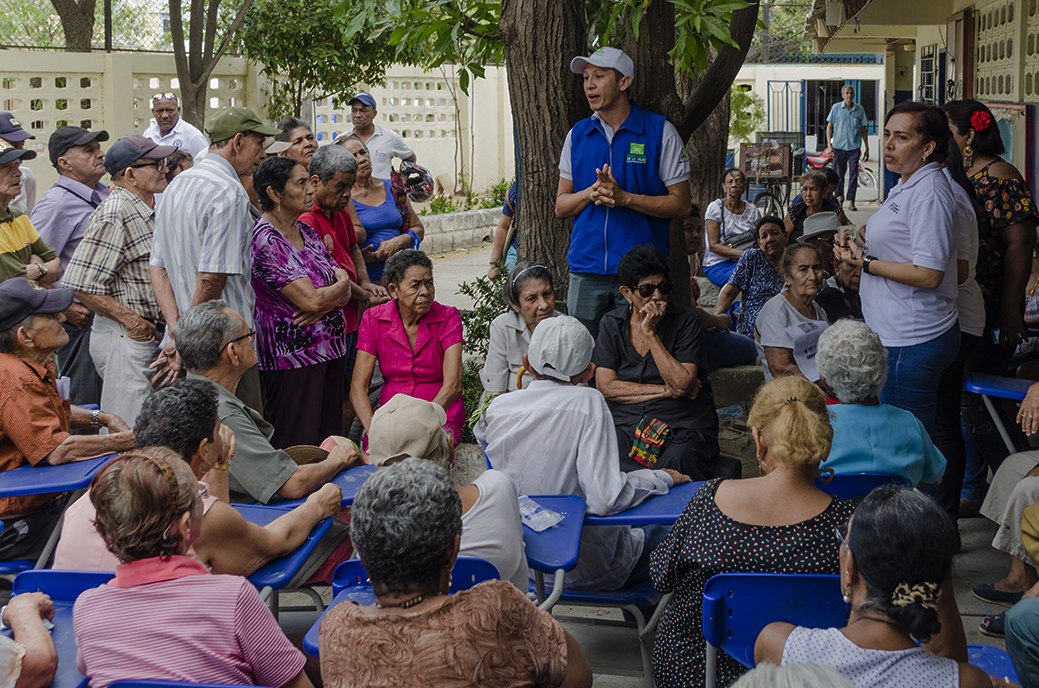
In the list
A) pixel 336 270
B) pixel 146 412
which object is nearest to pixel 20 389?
pixel 146 412

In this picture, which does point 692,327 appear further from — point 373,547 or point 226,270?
point 373,547

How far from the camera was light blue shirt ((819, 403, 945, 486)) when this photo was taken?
10.8 feet

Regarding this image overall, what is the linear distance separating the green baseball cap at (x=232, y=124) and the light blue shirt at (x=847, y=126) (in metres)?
13.2

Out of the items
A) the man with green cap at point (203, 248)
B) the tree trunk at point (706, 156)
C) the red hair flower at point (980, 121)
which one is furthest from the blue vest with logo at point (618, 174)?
the tree trunk at point (706, 156)

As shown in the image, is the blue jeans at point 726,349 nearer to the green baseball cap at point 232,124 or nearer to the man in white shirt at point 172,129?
the green baseball cap at point 232,124

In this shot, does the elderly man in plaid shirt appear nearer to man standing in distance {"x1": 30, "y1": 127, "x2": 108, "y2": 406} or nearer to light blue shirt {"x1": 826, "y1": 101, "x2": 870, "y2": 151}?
man standing in distance {"x1": 30, "y1": 127, "x2": 108, "y2": 406}

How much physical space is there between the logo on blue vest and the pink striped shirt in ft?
10.7

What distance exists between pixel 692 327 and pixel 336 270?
5.91 ft

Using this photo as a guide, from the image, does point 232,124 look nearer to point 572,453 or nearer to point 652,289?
point 652,289

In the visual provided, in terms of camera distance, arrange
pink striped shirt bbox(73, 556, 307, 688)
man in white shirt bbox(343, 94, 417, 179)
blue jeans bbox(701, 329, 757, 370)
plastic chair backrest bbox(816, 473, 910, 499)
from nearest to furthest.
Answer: pink striped shirt bbox(73, 556, 307, 688)
plastic chair backrest bbox(816, 473, 910, 499)
blue jeans bbox(701, 329, 757, 370)
man in white shirt bbox(343, 94, 417, 179)

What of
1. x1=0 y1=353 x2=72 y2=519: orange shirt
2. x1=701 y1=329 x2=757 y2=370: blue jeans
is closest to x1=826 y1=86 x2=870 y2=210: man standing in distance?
x1=701 y1=329 x2=757 y2=370: blue jeans

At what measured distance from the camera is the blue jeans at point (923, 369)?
13.6 feet

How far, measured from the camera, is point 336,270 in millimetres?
4781

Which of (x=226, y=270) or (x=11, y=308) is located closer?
(x=11, y=308)
